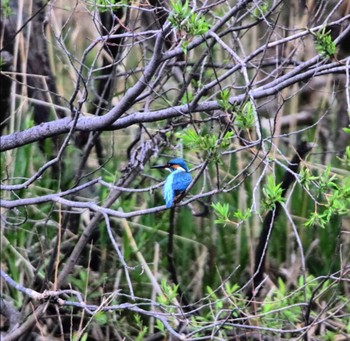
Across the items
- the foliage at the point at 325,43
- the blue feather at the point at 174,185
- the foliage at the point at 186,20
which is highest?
the foliage at the point at 186,20

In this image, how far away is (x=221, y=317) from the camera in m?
4.33

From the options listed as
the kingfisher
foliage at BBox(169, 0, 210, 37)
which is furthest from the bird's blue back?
foliage at BBox(169, 0, 210, 37)

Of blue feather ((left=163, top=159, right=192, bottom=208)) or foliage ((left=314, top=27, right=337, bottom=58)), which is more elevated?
foliage ((left=314, top=27, right=337, bottom=58))

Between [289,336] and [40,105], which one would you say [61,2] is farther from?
[289,336]

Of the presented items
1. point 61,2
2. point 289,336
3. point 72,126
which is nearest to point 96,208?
point 72,126

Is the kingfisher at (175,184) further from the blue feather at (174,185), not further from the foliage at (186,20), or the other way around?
the foliage at (186,20)

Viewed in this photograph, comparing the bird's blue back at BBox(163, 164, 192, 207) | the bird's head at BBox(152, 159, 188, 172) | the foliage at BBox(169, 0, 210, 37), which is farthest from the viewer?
the bird's head at BBox(152, 159, 188, 172)

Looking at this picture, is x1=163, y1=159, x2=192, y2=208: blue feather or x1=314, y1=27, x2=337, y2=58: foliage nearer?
x1=314, y1=27, x2=337, y2=58: foliage

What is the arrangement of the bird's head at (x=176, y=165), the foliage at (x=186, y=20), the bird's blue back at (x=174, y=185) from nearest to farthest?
the foliage at (x=186, y=20) → the bird's blue back at (x=174, y=185) → the bird's head at (x=176, y=165)

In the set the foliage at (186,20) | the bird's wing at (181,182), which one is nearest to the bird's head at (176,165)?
the bird's wing at (181,182)

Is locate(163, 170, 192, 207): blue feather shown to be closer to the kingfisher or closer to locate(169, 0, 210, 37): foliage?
the kingfisher

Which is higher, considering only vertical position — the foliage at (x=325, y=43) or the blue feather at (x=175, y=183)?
the foliage at (x=325, y=43)

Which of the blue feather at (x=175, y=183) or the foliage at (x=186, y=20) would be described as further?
the blue feather at (x=175, y=183)

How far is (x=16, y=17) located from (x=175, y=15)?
2.42 meters
